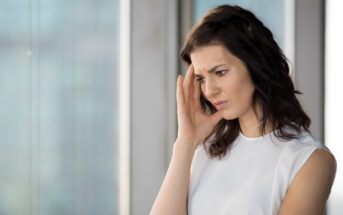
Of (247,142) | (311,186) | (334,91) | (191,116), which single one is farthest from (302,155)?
(334,91)

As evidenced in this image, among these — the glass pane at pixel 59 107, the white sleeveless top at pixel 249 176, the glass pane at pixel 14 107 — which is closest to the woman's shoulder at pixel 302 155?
the white sleeveless top at pixel 249 176

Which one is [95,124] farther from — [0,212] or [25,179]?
[0,212]

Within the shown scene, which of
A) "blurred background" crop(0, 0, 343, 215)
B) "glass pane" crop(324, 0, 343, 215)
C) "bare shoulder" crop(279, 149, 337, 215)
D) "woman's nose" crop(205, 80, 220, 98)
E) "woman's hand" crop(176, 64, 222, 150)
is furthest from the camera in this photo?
"blurred background" crop(0, 0, 343, 215)

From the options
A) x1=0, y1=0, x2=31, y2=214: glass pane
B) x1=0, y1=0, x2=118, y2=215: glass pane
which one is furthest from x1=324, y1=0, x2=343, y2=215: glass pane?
x1=0, y1=0, x2=31, y2=214: glass pane

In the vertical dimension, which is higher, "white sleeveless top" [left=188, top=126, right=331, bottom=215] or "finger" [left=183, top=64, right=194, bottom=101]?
"finger" [left=183, top=64, right=194, bottom=101]

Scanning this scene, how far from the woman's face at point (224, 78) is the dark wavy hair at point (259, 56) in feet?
0.06

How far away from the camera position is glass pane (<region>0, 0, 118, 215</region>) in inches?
77.5

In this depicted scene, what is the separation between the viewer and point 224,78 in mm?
1116

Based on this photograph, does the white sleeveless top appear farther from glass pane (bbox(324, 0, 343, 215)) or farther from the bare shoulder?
glass pane (bbox(324, 0, 343, 215))

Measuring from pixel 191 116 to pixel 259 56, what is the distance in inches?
14.2

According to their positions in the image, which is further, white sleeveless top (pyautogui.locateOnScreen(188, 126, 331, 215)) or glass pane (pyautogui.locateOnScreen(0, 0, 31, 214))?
glass pane (pyautogui.locateOnScreen(0, 0, 31, 214))

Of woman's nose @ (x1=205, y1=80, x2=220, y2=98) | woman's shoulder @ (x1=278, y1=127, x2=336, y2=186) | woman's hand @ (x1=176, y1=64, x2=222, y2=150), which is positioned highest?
woman's nose @ (x1=205, y1=80, x2=220, y2=98)

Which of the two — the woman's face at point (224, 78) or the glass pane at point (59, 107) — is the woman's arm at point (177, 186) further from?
the glass pane at point (59, 107)

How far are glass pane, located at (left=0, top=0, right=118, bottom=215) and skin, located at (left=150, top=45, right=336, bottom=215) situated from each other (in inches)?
30.9
